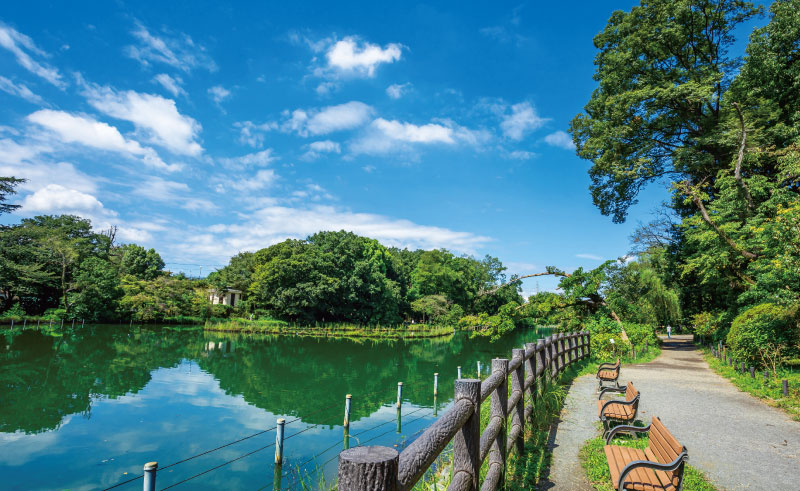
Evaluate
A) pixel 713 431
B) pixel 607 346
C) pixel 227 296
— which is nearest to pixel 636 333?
pixel 607 346

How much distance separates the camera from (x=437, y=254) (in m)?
57.5

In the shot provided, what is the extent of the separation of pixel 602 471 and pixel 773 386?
811 centimetres

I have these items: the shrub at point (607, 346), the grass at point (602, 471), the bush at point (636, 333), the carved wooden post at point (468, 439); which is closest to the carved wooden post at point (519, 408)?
the grass at point (602, 471)

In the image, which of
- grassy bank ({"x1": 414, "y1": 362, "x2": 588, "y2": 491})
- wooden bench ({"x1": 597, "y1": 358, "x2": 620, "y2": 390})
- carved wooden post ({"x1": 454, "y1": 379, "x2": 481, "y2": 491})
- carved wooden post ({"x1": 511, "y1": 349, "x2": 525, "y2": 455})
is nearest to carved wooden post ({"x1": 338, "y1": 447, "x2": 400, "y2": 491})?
carved wooden post ({"x1": 454, "y1": 379, "x2": 481, "y2": 491})

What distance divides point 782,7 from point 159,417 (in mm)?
24565

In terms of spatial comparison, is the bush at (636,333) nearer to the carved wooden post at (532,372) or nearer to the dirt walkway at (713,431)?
the dirt walkway at (713,431)

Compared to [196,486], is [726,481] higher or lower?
higher

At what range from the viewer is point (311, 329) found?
40.2m

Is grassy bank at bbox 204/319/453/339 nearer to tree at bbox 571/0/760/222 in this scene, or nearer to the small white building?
the small white building

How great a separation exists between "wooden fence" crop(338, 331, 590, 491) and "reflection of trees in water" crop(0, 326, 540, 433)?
7.62m

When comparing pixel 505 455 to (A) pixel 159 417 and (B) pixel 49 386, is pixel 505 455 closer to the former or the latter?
(A) pixel 159 417

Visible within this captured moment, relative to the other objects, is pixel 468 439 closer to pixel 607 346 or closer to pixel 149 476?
pixel 149 476

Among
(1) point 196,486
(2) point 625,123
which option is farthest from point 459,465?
(2) point 625,123

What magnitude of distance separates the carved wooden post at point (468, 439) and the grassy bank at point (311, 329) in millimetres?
37590
